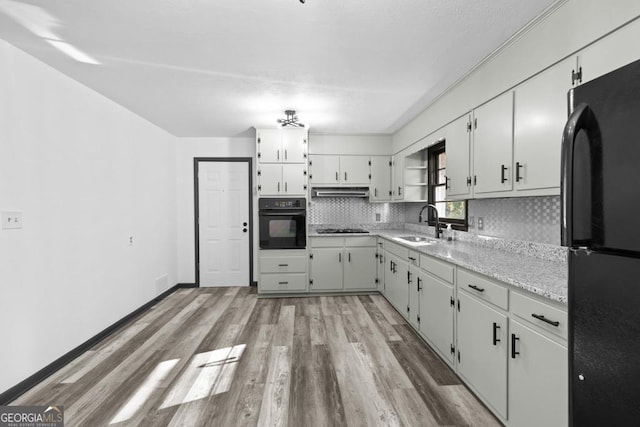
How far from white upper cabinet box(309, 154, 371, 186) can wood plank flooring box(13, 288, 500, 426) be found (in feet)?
6.85

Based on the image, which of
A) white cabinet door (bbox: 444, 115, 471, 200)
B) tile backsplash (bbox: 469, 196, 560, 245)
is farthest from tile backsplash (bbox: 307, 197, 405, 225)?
white cabinet door (bbox: 444, 115, 471, 200)

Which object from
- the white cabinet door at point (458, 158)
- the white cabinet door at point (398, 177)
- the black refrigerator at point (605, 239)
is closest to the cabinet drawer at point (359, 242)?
the white cabinet door at point (398, 177)

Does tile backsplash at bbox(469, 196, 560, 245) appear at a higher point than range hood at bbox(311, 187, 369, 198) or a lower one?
lower

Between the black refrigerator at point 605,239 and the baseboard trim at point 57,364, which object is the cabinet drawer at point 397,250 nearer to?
the black refrigerator at point 605,239

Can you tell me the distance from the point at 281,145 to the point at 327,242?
63.2 inches

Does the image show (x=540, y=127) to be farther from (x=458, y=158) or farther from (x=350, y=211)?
(x=350, y=211)

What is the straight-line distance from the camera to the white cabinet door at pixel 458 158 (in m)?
Result: 2.51

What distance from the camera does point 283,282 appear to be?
4176 mm

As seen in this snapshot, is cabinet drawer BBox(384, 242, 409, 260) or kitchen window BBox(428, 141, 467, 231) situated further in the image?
kitchen window BBox(428, 141, 467, 231)

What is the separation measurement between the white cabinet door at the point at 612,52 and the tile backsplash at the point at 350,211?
11.3 feet

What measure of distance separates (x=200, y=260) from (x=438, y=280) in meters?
3.84

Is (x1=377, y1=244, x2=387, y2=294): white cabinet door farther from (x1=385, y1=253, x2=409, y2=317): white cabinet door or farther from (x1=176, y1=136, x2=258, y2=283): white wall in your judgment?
(x1=176, y1=136, x2=258, y2=283): white wall

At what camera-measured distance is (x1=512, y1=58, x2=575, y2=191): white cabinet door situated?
1600mm

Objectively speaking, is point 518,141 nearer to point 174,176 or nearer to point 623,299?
point 623,299
